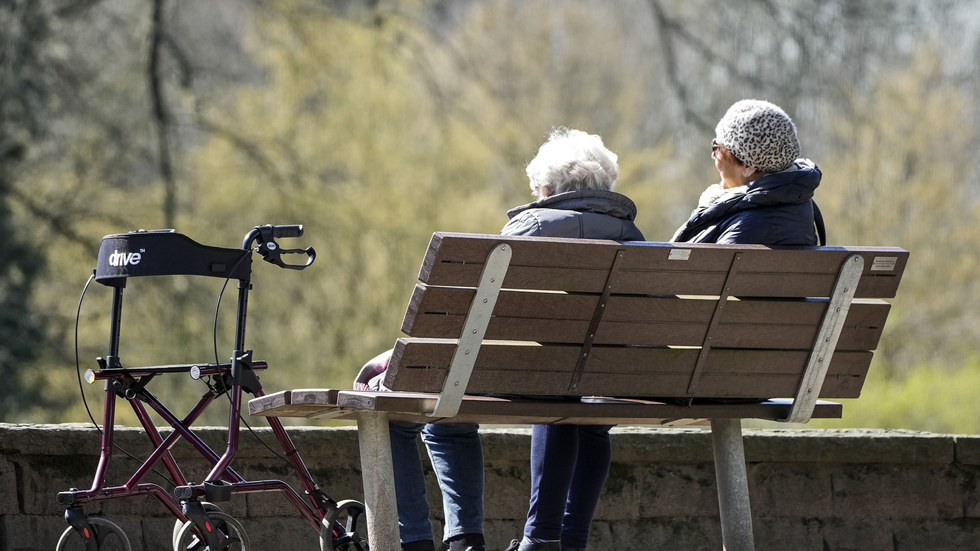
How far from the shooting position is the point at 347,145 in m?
12.6

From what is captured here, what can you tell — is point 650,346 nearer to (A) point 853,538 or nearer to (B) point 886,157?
(A) point 853,538

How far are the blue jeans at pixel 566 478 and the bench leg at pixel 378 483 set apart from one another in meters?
0.60

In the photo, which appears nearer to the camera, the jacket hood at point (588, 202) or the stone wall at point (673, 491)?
the jacket hood at point (588, 202)

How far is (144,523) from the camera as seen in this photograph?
184 inches

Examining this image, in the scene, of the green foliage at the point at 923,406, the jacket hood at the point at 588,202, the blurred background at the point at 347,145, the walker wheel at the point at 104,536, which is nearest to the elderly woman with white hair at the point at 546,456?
the jacket hood at the point at 588,202

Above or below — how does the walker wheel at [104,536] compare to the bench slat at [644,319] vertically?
Answer: below

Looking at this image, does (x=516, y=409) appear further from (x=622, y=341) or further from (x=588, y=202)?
(x=588, y=202)

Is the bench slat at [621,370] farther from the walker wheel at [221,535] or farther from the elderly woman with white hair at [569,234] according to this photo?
the walker wheel at [221,535]

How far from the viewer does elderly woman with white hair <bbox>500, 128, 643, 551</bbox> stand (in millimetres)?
3695

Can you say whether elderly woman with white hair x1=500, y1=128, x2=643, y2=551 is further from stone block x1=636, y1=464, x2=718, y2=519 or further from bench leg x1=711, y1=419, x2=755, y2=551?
stone block x1=636, y1=464, x2=718, y2=519

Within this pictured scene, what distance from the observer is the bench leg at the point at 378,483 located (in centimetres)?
335

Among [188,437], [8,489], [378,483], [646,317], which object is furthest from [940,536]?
[8,489]

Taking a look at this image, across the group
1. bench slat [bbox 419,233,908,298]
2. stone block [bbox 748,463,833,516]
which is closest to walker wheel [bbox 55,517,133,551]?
bench slat [bbox 419,233,908,298]

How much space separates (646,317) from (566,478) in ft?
2.14
